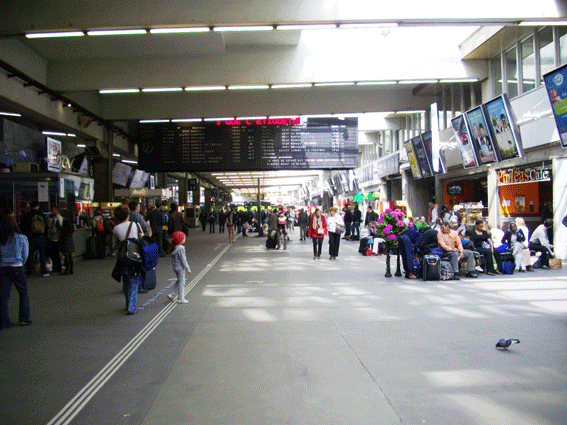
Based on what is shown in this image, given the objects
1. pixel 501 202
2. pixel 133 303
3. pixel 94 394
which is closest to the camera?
pixel 94 394

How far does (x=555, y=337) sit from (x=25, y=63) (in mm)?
13576

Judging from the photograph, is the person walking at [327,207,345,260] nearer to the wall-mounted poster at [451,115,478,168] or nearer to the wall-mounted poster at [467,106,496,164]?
the wall-mounted poster at [467,106,496,164]

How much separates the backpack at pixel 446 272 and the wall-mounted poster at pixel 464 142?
25.4 feet

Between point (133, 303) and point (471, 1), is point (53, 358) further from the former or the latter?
point (471, 1)

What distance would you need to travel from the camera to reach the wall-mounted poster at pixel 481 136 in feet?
52.1

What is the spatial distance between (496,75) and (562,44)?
3.44 meters

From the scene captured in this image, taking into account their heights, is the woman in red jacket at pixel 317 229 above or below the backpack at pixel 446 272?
above

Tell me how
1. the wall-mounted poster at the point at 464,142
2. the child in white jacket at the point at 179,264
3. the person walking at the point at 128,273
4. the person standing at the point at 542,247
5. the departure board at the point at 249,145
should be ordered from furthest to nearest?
the departure board at the point at 249,145
the wall-mounted poster at the point at 464,142
the person standing at the point at 542,247
the child in white jacket at the point at 179,264
the person walking at the point at 128,273

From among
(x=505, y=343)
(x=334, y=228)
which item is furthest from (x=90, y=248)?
(x=505, y=343)

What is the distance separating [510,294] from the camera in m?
8.72

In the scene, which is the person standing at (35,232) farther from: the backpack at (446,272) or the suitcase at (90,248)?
the backpack at (446,272)

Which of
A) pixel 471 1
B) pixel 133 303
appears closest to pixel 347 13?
pixel 471 1

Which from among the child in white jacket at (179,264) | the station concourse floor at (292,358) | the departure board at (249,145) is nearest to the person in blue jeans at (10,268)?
the station concourse floor at (292,358)

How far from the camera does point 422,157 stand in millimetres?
21906
